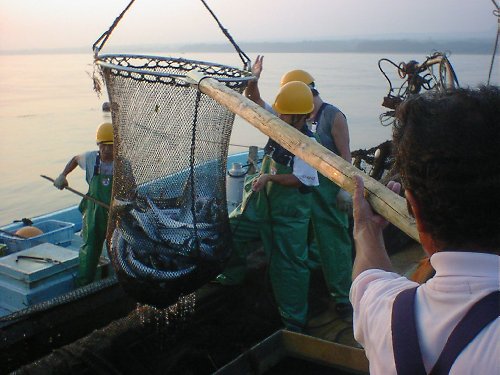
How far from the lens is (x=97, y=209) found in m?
5.18

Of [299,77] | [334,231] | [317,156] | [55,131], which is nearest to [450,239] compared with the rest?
[317,156]

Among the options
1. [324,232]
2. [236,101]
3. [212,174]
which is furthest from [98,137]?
[236,101]

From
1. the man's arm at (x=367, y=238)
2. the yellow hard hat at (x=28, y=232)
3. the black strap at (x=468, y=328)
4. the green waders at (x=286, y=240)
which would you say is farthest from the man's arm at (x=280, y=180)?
the yellow hard hat at (x=28, y=232)

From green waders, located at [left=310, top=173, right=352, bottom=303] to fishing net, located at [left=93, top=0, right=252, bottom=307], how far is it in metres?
1.06

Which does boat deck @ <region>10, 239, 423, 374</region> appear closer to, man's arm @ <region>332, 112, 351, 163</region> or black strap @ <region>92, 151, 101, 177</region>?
man's arm @ <region>332, 112, 351, 163</region>

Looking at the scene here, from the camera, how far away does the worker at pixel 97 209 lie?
5.03m

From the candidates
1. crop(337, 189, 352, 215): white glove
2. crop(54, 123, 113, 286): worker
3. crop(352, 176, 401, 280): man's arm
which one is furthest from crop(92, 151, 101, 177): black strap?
crop(352, 176, 401, 280): man's arm

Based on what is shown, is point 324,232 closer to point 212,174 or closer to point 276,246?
point 276,246

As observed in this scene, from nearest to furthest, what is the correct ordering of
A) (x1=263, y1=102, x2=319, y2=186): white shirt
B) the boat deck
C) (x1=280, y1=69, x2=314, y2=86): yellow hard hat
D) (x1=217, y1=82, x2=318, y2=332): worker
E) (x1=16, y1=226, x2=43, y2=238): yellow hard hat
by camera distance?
the boat deck → (x1=263, y1=102, x2=319, y2=186): white shirt → (x1=217, y1=82, x2=318, y2=332): worker → (x1=280, y1=69, x2=314, y2=86): yellow hard hat → (x1=16, y1=226, x2=43, y2=238): yellow hard hat

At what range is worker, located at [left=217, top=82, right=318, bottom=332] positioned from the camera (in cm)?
400

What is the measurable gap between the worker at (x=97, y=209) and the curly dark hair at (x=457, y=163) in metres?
4.12

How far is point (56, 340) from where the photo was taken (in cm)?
378

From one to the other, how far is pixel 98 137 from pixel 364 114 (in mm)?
16962

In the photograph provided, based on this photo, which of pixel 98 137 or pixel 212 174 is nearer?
pixel 212 174
